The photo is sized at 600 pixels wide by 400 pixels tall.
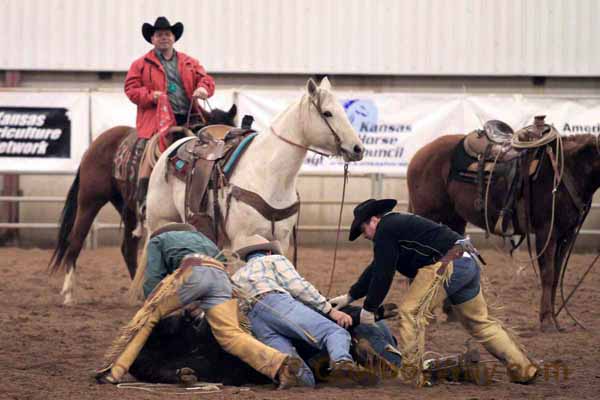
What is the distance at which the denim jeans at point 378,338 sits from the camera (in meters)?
5.85

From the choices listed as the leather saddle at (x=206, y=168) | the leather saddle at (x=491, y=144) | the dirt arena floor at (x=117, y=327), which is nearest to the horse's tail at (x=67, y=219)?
the dirt arena floor at (x=117, y=327)

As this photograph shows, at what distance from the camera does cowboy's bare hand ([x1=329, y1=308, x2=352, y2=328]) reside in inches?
228

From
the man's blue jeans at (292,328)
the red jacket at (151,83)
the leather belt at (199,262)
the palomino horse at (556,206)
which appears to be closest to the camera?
the man's blue jeans at (292,328)

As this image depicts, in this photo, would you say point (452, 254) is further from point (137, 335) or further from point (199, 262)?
point (137, 335)

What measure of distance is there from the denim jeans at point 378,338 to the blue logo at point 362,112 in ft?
25.0

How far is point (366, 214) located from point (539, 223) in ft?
9.99

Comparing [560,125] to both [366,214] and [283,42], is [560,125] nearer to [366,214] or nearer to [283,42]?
[283,42]

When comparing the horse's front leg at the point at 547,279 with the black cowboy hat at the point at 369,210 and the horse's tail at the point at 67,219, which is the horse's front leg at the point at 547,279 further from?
the horse's tail at the point at 67,219

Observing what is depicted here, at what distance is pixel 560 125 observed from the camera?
44.0 ft

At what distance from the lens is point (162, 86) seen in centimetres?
923

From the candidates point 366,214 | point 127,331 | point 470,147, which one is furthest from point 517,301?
point 127,331

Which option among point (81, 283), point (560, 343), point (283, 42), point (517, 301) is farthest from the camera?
point (283, 42)

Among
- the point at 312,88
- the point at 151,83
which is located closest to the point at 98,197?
the point at 151,83

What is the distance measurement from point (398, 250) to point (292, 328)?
0.76 meters
